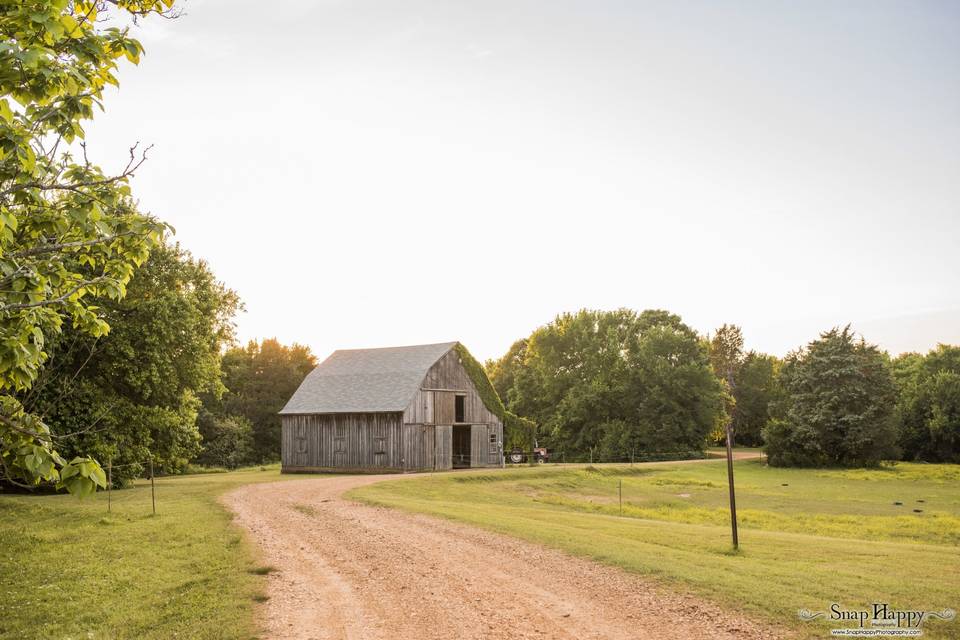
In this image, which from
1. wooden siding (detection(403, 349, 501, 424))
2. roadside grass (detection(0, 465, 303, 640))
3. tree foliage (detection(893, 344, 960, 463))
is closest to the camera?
roadside grass (detection(0, 465, 303, 640))

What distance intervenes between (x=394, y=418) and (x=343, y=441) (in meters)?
4.08

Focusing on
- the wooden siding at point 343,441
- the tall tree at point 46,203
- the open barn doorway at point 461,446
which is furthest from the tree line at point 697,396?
the tall tree at point 46,203

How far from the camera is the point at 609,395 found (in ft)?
240

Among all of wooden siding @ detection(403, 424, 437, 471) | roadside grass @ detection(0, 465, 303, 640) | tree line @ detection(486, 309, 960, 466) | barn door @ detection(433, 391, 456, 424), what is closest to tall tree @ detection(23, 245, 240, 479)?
roadside grass @ detection(0, 465, 303, 640)

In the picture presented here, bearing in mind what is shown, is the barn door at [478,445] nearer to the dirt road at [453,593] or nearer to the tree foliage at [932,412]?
the dirt road at [453,593]

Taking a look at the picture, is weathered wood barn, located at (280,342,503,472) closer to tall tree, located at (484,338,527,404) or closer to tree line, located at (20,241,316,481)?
tree line, located at (20,241,316,481)

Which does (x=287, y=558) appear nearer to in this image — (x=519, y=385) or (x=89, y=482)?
(x=89, y=482)

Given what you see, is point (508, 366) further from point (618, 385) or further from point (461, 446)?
point (461, 446)

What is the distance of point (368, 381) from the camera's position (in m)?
48.4

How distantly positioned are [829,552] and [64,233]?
57.6 feet

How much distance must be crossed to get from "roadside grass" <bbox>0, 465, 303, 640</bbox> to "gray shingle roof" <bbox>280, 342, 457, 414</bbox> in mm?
21156

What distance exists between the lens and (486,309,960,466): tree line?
60188 millimetres

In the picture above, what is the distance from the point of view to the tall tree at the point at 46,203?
6.21 m

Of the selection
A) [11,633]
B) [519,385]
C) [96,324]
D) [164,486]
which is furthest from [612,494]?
[519,385]
